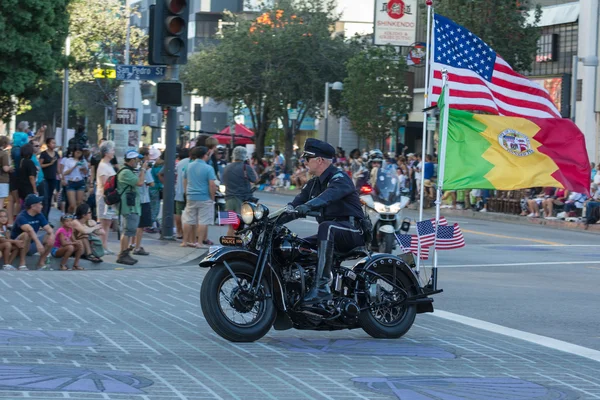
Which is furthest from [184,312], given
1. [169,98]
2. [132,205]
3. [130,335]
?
[169,98]

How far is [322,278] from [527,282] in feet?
22.8

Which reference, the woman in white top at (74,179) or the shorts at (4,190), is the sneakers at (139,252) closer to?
the shorts at (4,190)

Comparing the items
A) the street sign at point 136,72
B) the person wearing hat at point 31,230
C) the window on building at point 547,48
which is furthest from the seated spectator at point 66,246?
the window on building at point 547,48

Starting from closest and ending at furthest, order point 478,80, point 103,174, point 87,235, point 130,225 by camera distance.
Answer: point 478,80
point 87,235
point 130,225
point 103,174

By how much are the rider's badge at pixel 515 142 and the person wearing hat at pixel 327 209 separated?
2.29 m

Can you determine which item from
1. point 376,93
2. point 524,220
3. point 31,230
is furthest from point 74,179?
point 376,93

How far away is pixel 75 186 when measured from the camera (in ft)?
77.1

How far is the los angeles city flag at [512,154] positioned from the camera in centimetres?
1147

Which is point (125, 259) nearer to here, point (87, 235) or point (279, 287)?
point (87, 235)

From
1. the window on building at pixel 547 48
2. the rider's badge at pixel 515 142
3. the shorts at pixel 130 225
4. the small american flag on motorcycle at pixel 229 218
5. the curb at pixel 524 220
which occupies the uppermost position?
the window on building at pixel 547 48

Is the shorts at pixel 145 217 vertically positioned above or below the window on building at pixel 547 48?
below

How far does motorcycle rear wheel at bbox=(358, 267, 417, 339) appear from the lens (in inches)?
392

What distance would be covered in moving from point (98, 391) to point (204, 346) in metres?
2.01

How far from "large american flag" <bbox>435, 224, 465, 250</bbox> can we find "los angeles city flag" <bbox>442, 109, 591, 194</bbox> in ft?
1.63
